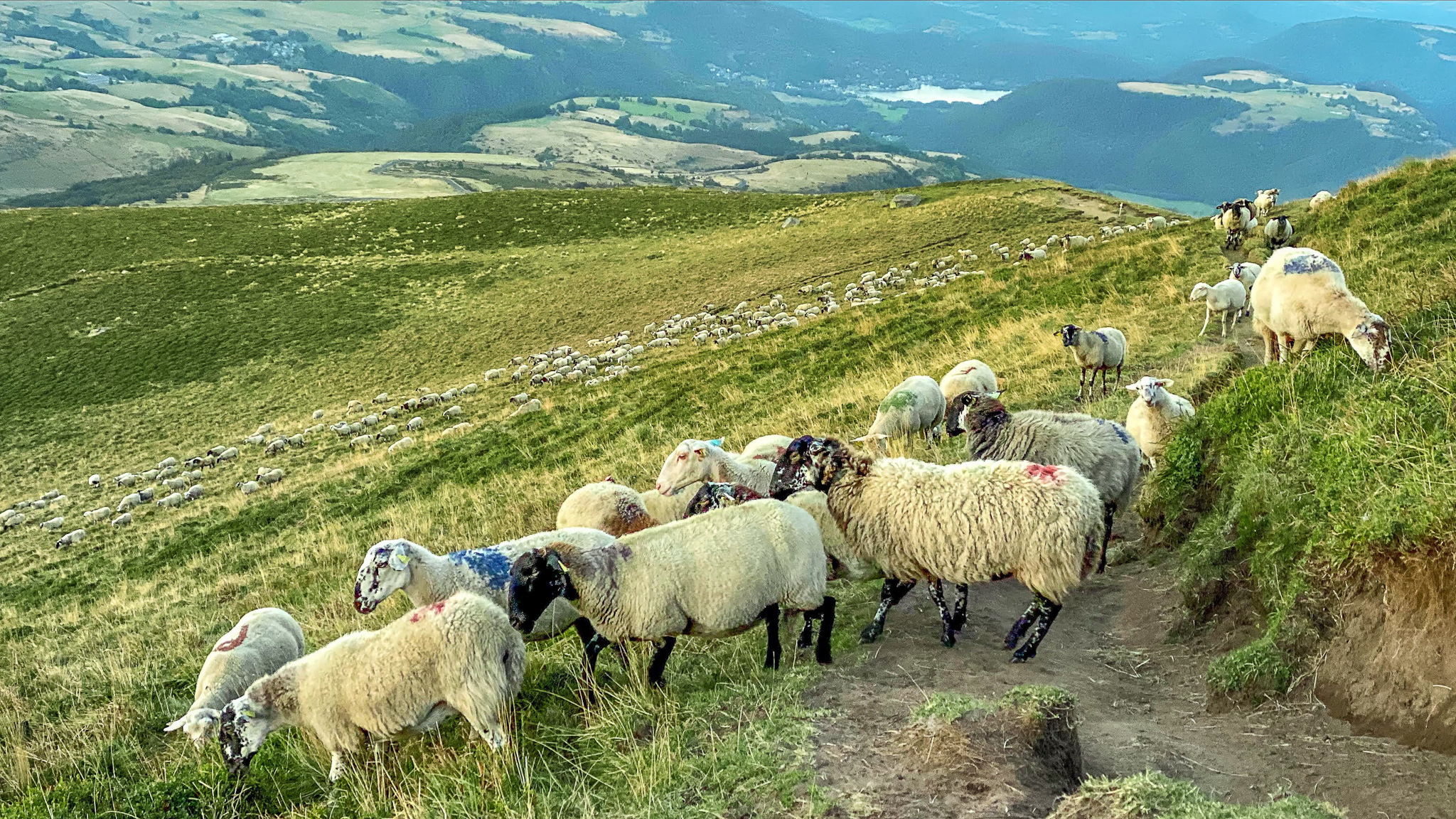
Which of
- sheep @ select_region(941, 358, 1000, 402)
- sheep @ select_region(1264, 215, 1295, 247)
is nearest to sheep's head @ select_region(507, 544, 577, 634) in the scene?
sheep @ select_region(941, 358, 1000, 402)

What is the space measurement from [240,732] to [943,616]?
5.42 m

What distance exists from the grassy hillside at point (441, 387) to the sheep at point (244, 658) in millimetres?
477

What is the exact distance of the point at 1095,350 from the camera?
14.2 meters

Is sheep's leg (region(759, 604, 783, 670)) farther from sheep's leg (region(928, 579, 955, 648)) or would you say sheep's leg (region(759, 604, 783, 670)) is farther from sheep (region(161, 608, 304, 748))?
sheep (region(161, 608, 304, 748))

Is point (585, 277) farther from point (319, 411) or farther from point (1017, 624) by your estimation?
point (1017, 624)

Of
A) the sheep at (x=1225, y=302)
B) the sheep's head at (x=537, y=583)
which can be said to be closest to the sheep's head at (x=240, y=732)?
the sheep's head at (x=537, y=583)

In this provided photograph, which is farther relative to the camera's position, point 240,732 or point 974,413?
point 974,413

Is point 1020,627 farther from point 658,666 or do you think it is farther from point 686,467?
point 686,467

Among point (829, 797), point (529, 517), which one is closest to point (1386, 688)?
point (829, 797)

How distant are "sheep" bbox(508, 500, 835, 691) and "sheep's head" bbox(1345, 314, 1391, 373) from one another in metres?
5.37

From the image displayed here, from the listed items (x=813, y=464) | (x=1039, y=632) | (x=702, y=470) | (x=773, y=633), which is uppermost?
(x=813, y=464)

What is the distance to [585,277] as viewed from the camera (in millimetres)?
48156

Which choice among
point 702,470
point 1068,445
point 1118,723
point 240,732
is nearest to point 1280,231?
point 1068,445

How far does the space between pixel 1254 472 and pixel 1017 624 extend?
92.9 inches
